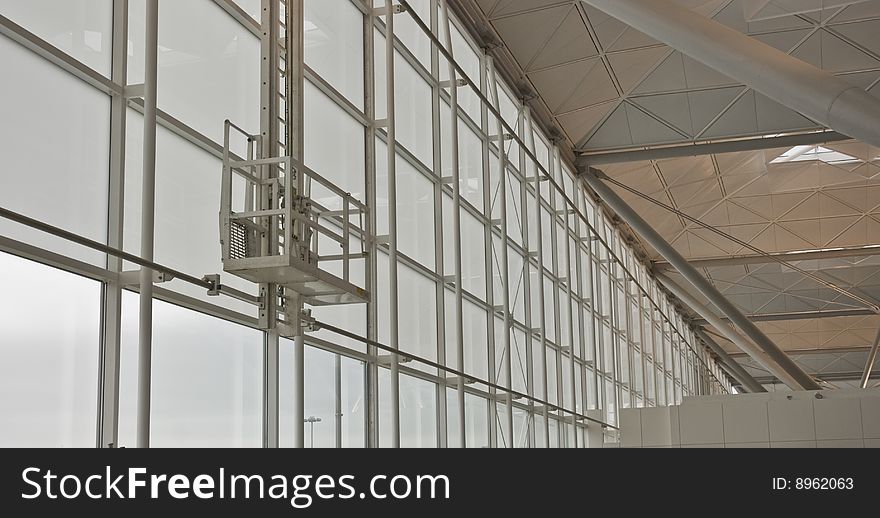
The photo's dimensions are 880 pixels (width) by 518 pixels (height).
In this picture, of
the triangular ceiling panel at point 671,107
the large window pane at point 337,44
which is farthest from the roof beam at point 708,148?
the large window pane at point 337,44

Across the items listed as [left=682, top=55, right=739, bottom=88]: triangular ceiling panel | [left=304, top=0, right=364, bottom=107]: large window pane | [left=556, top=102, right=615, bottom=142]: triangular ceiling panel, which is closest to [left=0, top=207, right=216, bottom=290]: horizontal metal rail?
[left=304, top=0, right=364, bottom=107]: large window pane

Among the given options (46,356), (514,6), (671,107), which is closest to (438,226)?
(514,6)

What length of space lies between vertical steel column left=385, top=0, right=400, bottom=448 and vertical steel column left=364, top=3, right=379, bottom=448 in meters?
0.34

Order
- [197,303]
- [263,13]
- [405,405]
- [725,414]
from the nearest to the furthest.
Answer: [197,303] → [263,13] → [405,405] → [725,414]

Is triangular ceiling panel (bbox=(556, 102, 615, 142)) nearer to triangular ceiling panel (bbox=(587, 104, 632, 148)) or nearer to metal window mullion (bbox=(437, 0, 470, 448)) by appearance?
triangular ceiling panel (bbox=(587, 104, 632, 148))

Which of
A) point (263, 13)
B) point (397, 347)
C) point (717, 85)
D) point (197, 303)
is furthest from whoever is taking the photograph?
point (717, 85)

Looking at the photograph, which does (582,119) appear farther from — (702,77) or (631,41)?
(631,41)

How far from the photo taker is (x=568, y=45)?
123 feet

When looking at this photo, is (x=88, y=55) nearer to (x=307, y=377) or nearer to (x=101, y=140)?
(x=101, y=140)

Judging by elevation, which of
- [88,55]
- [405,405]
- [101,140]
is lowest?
[405,405]

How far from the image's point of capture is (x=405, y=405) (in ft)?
85.5

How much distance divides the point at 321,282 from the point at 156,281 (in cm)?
297

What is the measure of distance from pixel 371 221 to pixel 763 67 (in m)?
9.07

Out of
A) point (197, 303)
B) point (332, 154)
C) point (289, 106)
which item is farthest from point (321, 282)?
point (332, 154)
